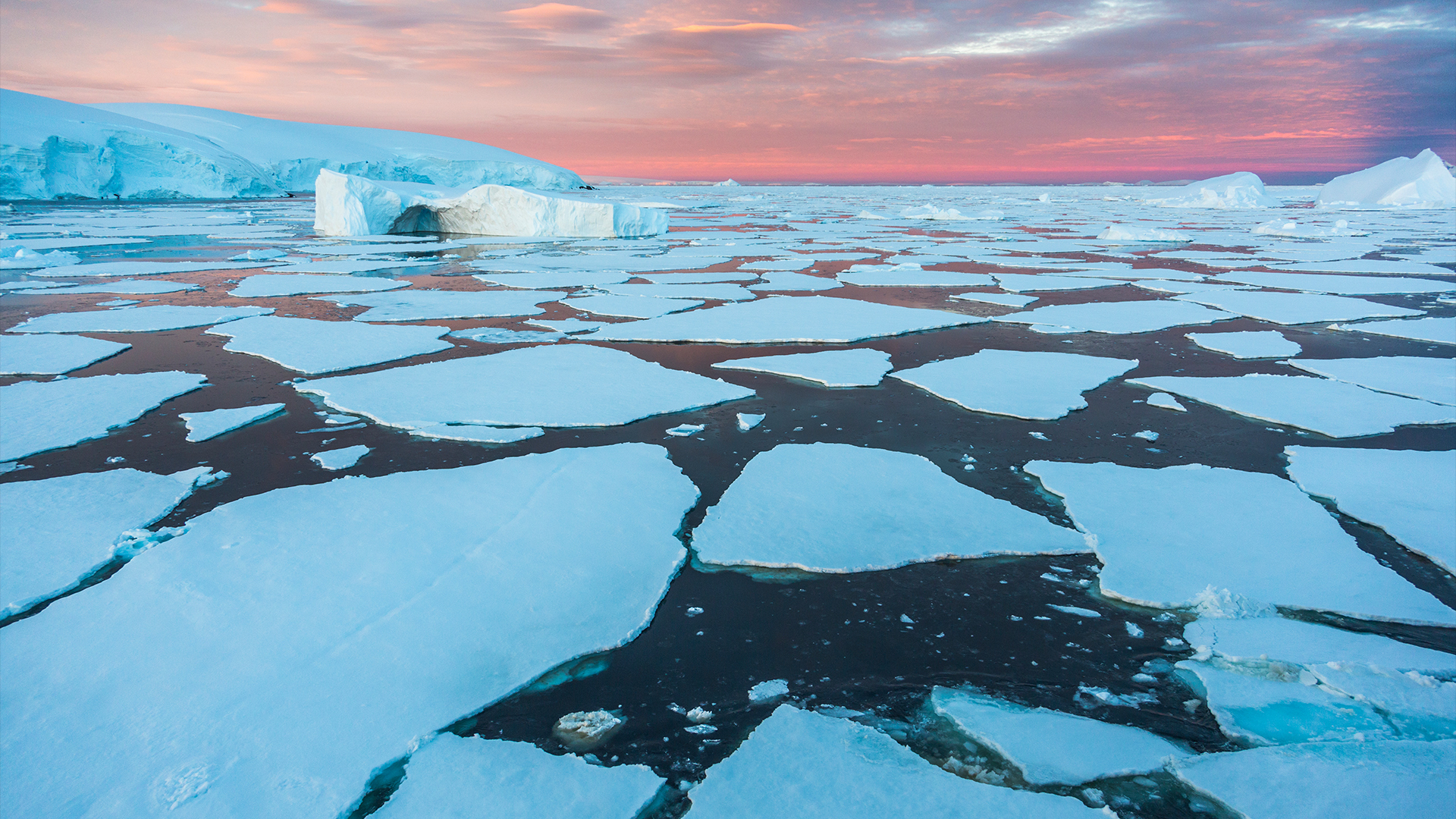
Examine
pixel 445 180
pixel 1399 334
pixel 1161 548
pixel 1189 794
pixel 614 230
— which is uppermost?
pixel 445 180

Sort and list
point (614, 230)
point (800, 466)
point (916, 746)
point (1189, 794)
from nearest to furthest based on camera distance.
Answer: point (1189, 794) < point (916, 746) < point (800, 466) < point (614, 230)

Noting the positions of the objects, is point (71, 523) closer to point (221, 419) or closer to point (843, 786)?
point (221, 419)

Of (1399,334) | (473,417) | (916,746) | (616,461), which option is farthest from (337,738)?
(1399,334)

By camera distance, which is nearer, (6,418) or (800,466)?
(800,466)

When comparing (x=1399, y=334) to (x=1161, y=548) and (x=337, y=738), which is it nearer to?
(x=1161, y=548)

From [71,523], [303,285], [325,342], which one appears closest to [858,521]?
[71,523]

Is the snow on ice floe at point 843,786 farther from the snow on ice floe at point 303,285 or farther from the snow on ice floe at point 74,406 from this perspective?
the snow on ice floe at point 303,285
